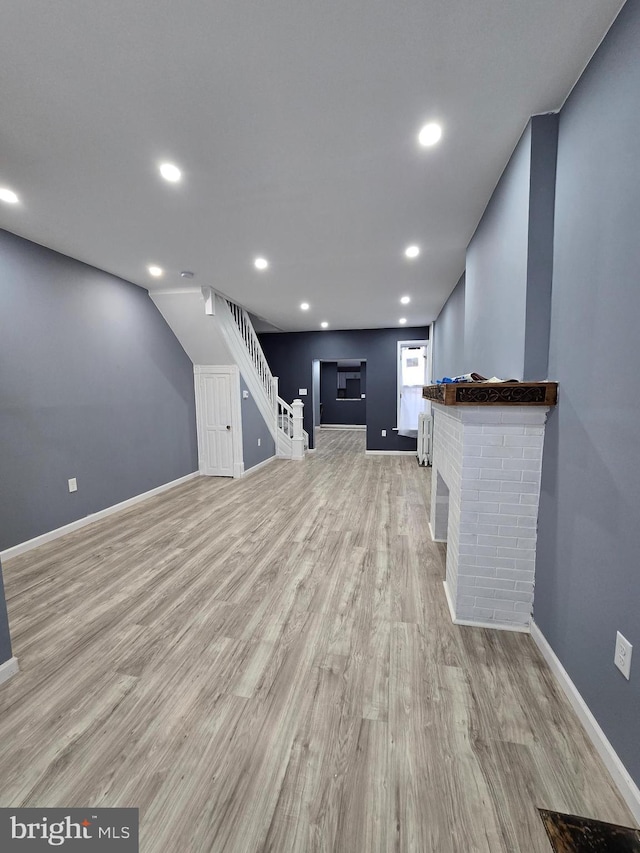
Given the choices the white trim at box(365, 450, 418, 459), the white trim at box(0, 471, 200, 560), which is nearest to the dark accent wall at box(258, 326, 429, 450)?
the white trim at box(365, 450, 418, 459)

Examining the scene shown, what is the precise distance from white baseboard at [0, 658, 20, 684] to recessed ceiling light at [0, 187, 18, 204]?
2.88m

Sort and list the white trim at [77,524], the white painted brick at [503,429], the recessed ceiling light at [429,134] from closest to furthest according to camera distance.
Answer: the recessed ceiling light at [429,134], the white painted brick at [503,429], the white trim at [77,524]

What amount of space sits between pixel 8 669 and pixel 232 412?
4032 mm

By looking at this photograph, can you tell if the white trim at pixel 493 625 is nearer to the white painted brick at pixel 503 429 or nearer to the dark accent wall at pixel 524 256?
the white painted brick at pixel 503 429

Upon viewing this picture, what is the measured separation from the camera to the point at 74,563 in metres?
2.83

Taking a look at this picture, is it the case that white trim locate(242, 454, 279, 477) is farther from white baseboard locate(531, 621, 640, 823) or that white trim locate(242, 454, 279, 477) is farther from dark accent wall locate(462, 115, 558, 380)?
white baseboard locate(531, 621, 640, 823)

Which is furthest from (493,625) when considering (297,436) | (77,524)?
(297,436)

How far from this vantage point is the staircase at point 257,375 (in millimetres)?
5000

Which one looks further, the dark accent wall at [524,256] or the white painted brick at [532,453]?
the white painted brick at [532,453]

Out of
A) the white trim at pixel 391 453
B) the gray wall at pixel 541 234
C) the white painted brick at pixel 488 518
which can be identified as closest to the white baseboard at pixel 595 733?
the white painted brick at pixel 488 518

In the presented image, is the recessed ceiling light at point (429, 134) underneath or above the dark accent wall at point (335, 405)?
above

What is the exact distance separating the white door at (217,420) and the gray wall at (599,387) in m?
4.56

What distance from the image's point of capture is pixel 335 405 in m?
11.5

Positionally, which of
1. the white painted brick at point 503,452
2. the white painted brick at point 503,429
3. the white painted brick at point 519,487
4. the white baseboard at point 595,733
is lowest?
the white baseboard at point 595,733
